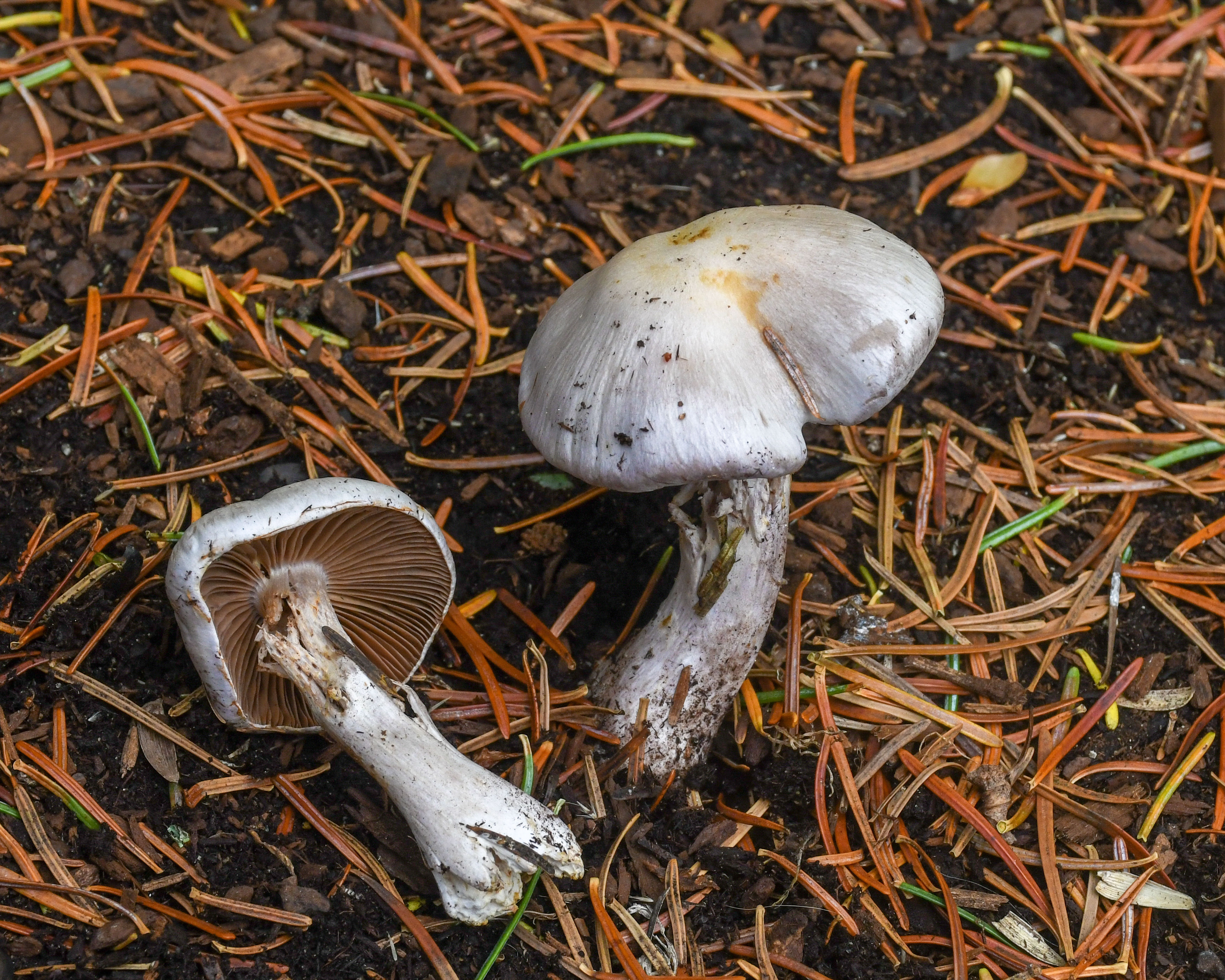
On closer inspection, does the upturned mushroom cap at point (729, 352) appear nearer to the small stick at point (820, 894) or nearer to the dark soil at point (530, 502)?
the dark soil at point (530, 502)

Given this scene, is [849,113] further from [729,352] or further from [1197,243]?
[729,352]

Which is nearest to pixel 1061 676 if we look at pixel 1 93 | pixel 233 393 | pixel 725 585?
pixel 725 585

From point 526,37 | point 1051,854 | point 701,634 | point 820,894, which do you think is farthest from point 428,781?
point 526,37

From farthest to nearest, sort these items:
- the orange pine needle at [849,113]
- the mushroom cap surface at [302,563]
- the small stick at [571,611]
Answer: the orange pine needle at [849,113] → the small stick at [571,611] → the mushroom cap surface at [302,563]

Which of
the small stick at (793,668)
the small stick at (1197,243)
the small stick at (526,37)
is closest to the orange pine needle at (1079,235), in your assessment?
the small stick at (1197,243)

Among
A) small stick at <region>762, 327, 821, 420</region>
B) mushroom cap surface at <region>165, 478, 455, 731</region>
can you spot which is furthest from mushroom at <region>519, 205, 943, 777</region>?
mushroom cap surface at <region>165, 478, 455, 731</region>

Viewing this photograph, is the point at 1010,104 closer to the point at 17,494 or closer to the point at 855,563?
the point at 855,563
